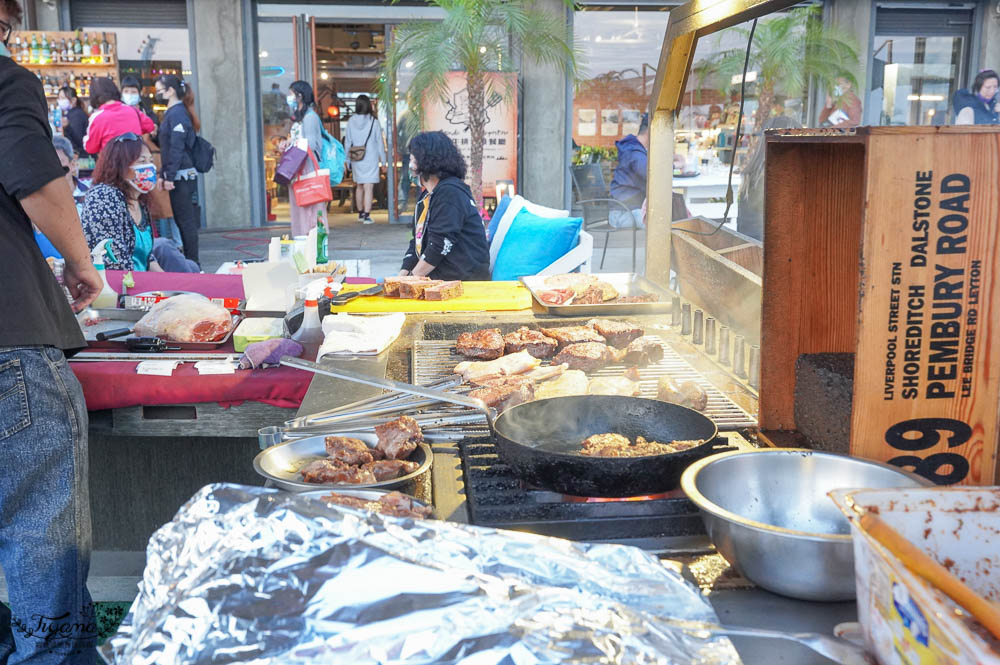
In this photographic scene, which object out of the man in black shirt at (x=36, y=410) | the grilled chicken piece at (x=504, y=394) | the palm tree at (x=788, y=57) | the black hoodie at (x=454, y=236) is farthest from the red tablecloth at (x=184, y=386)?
the palm tree at (x=788, y=57)

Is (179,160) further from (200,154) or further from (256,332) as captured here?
(256,332)

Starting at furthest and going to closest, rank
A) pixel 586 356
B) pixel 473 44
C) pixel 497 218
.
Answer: pixel 473 44 < pixel 497 218 < pixel 586 356

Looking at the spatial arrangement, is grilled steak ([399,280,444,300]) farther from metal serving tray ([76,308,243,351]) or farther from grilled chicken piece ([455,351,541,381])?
grilled chicken piece ([455,351,541,381])

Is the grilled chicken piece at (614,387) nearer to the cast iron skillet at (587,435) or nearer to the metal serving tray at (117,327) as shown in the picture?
the cast iron skillet at (587,435)

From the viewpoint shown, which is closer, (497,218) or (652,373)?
(652,373)

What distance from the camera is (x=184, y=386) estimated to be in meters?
3.66

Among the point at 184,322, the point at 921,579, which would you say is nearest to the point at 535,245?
the point at 184,322

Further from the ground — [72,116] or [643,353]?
[72,116]

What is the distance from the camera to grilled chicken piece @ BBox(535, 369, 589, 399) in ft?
9.11

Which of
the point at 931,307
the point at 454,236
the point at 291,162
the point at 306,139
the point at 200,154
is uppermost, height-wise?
the point at 306,139

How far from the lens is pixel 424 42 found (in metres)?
10.4

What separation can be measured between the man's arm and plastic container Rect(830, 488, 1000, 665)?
9.21ft

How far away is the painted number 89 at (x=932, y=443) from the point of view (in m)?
1.74

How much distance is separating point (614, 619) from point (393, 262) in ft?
32.7
